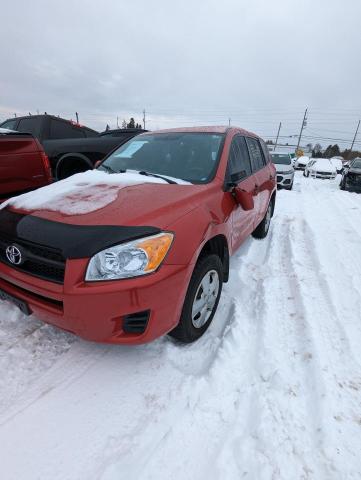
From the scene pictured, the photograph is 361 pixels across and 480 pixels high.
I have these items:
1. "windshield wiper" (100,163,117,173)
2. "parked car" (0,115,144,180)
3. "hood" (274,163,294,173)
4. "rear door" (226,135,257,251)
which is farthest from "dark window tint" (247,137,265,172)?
"hood" (274,163,294,173)

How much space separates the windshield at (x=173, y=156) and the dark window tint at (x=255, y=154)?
1021mm

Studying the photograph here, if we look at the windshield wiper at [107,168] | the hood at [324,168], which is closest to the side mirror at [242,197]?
the windshield wiper at [107,168]

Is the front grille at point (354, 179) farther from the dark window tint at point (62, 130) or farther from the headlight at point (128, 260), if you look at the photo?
the headlight at point (128, 260)

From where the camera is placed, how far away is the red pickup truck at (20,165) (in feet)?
11.8

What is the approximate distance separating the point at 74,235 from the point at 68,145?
4832mm

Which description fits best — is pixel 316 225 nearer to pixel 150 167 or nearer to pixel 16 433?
pixel 150 167

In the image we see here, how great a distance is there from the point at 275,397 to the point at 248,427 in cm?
31

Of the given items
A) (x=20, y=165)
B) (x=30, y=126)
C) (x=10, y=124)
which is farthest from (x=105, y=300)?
(x=10, y=124)

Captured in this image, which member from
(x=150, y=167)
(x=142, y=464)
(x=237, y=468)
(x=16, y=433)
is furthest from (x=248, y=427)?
(x=150, y=167)

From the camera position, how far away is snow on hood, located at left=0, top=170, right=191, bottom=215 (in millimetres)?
2188

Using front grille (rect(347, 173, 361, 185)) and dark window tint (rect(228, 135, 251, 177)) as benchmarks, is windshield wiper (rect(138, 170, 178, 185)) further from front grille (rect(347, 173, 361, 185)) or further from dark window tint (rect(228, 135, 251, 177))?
front grille (rect(347, 173, 361, 185))

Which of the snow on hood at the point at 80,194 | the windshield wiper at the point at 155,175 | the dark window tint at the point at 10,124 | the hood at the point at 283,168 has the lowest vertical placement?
the hood at the point at 283,168

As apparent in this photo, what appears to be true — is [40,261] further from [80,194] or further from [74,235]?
[80,194]

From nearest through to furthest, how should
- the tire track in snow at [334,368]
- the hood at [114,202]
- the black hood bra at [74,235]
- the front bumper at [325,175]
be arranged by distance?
the tire track in snow at [334,368] < the black hood bra at [74,235] < the hood at [114,202] < the front bumper at [325,175]
